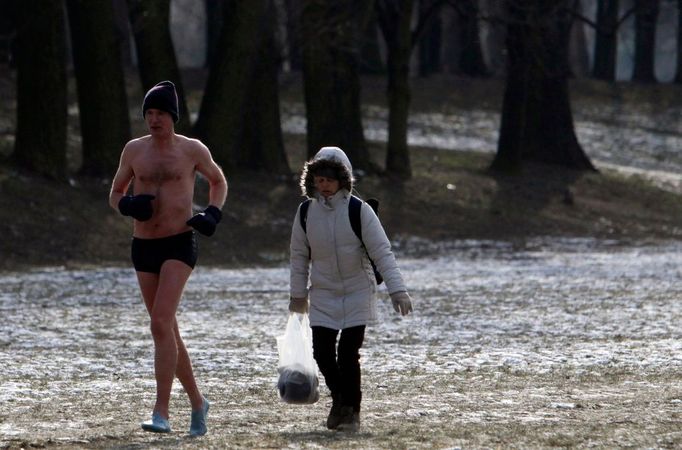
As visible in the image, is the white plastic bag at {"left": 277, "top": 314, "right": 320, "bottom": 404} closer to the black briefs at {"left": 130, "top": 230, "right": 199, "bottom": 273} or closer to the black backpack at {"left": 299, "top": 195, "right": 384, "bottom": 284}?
the black backpack at {"left": 299, "top": 195, "right": 384, "bottom": 284}

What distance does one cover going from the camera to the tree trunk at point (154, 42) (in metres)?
A: 27.1

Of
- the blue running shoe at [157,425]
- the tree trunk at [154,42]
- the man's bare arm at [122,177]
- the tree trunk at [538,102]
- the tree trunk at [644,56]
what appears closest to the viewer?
the blue running shoe at [157,425]

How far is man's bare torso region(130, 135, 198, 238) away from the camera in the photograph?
27.8 feet

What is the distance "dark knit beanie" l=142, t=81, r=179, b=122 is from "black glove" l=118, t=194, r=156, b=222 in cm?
51

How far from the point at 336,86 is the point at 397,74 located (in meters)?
1.57

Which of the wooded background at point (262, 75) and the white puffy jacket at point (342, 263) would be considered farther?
the wooded background at point (262, 75)

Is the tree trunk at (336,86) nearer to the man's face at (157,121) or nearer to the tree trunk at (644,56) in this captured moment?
the man's face at (157,121)

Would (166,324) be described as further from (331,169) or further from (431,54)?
(431,54)

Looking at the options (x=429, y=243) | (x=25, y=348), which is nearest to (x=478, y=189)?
(x=429, y=243)

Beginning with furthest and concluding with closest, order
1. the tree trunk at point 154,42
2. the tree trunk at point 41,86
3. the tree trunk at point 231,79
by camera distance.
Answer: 1. the tree trunk at point 231,79
2. the tree trunk at point 154,42
3. the tree trunk at point 41,86

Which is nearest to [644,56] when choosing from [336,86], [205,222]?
[336,86]

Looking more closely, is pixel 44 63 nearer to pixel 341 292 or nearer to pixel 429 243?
pixel 429 243

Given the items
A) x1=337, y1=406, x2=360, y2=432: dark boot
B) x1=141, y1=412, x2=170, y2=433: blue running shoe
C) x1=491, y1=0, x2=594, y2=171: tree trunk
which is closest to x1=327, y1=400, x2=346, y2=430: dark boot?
x1=337, y1=406, x2=360, y2=432: dark boot

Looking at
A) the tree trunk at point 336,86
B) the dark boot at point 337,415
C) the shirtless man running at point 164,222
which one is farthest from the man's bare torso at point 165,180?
the tree trunk at point 336,86
